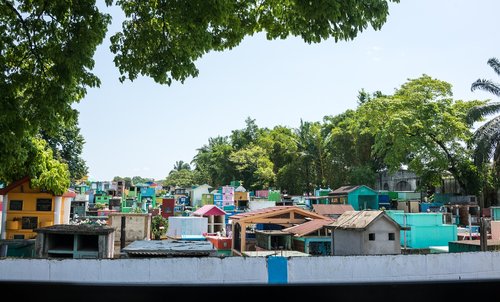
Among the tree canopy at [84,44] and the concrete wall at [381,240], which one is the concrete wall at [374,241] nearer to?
the concrete wall at [381,240]

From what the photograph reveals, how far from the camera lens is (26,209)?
1470cm

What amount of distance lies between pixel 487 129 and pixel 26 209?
93.2 ft

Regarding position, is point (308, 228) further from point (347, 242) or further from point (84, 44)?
point (84, 44)

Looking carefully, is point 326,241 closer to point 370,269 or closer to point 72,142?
A: point 370,269

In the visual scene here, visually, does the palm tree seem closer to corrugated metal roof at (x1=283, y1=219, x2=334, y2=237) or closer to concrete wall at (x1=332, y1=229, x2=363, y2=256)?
corrugated metal roof at (x1=283, y1=219, x2=334, y2=237)

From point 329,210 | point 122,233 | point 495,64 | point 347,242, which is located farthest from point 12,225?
point 495,64

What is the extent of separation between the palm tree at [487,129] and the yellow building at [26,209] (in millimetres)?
27182

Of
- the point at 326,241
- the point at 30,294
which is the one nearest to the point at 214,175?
the point at 326,241

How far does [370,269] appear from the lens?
5699 mm

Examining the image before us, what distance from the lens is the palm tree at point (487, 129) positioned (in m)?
28.5

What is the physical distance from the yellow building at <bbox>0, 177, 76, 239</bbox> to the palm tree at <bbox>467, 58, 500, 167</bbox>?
1070 inches

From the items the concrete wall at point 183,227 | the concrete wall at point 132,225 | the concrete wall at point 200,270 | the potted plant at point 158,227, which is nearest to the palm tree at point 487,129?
the concrete wall at point 183,227

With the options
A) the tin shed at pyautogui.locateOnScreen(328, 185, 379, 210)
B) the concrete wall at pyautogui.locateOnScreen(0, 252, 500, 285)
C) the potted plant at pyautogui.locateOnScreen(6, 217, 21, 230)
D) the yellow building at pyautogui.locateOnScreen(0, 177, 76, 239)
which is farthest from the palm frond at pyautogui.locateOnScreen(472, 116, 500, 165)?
the potted plant at pyautogui.locateOnScreen(6, 217, 21, 230)

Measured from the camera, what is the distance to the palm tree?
1122 inches
